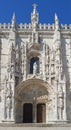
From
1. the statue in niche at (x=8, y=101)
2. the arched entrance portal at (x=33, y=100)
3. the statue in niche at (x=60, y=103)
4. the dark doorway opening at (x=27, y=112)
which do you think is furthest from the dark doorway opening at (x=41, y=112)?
the statue in niche at (x=8, y=101)

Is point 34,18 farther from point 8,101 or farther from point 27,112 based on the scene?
point 27,112

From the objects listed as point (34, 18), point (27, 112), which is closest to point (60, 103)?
point (27, 112)

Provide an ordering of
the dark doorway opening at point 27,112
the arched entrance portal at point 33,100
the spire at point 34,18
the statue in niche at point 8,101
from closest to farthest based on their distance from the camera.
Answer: the statue in niche at point 8,101
the arched entrance portal at point 33,100
the dark doorway opening at point 27,112
the spire at point 34,18

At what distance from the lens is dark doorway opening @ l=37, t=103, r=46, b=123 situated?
24002 millimetres

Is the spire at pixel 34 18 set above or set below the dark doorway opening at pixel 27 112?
above

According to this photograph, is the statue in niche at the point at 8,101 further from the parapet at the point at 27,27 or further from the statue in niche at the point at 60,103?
the parapet at the point at 27,27

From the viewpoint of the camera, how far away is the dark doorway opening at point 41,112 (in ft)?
78.7

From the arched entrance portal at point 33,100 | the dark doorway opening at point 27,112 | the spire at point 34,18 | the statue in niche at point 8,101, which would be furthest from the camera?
the spire at point 34,18

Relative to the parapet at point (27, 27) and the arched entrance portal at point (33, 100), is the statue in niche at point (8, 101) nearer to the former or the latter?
the arched entrance portal at point (33, 100)

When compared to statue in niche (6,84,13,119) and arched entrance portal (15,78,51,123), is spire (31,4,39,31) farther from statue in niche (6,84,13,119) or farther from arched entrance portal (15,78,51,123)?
statue in niche (6,84,13,119)

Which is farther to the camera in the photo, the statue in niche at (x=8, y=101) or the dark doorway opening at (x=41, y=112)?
the dark doorway opening at (x=41, y=112)

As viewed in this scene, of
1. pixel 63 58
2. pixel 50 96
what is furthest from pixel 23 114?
pixel 63 58

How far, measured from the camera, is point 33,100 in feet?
79.4

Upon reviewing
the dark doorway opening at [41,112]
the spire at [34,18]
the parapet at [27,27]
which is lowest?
the dark doorway opening at [41,112]
